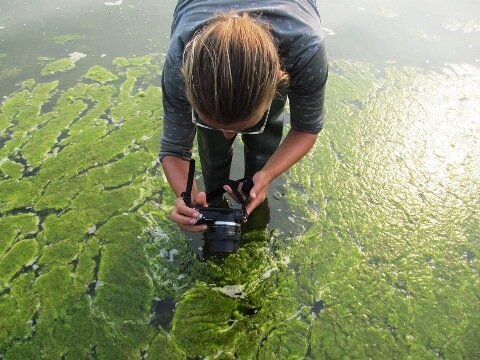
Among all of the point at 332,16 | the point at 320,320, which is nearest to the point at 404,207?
the point at 320,320

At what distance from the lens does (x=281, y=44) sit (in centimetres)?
126

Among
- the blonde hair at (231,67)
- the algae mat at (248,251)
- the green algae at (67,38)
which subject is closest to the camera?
the blonde hair at (231,67)

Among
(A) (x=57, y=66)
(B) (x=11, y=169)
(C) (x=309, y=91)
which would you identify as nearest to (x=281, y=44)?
(C) (x=309, y=91)

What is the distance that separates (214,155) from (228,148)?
7 centimetres

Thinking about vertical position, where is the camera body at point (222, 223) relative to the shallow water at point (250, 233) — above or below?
above

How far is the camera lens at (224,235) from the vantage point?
5.02 feet

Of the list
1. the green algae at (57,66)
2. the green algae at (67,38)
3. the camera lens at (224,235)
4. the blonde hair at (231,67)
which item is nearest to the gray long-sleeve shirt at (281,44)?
the blonde hair at (231,67)

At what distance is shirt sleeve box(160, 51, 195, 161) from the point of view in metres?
1.33

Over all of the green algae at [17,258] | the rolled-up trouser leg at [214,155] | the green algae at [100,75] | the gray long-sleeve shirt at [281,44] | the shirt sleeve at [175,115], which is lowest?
the green algae at [17,258]

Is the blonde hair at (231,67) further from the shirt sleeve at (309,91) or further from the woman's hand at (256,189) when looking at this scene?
the woman's hand at (256,189)

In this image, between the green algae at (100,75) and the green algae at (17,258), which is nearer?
the green algae at (17,258)

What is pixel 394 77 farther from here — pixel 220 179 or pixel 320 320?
pixel 320 320

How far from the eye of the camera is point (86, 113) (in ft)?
9.73

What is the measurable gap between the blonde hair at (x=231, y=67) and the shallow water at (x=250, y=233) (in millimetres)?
1026
